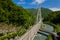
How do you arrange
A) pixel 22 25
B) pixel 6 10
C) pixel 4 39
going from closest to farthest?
1. pixel 4 39
2. pixel 6 10
3. pixel 22 25

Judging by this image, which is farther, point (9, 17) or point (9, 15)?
point (9, 17)

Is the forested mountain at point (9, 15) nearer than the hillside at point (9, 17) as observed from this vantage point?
No

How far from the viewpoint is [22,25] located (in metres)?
23.1

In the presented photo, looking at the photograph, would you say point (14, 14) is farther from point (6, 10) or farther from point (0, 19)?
point (0, 19)

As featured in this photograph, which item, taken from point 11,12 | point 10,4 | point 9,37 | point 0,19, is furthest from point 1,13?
point 9,37

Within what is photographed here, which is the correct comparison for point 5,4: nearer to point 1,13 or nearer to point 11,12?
point 11,12

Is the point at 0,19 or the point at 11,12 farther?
the point at 11,12

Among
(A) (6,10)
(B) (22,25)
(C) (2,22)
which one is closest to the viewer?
(C) (2,22)

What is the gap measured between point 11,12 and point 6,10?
0.82m

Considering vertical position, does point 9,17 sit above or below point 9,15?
below

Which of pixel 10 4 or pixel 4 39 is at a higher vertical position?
pixel 10 4

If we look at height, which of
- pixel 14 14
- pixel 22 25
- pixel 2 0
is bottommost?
pixel 22 25

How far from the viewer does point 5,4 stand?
21.9 meters

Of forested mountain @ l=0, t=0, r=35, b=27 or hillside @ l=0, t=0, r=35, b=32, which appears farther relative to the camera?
forested mountain @ l=0, t=0, r=35, b=27
